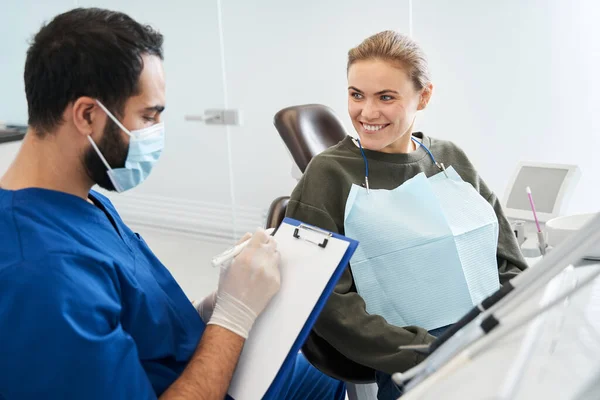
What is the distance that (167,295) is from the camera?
4.05ft

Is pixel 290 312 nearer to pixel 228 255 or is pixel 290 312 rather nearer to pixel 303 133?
pixel 228 255

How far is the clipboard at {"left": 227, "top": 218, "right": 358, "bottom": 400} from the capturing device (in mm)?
1136

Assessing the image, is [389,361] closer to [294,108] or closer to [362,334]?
[362,334]

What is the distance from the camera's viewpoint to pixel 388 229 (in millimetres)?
1420

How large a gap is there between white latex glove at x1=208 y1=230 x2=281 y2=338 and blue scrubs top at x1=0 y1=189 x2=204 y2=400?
102 millimetres

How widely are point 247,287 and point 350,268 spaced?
0.33 metres

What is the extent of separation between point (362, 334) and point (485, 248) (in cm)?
37

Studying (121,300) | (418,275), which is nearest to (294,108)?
(418,275)

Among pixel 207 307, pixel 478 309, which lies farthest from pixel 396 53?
pixel 478 309

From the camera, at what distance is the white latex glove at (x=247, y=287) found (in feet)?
3.86

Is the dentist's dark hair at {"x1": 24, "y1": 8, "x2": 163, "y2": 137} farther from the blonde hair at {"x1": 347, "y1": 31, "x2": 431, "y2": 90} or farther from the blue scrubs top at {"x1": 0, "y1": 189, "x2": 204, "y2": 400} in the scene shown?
the blonde hair at {"x1": 347, "y1": 31, "x2": 431, "y2": 90}

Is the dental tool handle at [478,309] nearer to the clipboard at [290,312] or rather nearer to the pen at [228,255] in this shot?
the clipboard at [290,312]

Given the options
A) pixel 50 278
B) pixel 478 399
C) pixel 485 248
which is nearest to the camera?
pixel 478 399

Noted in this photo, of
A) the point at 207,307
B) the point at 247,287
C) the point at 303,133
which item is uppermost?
the point at 303,133
